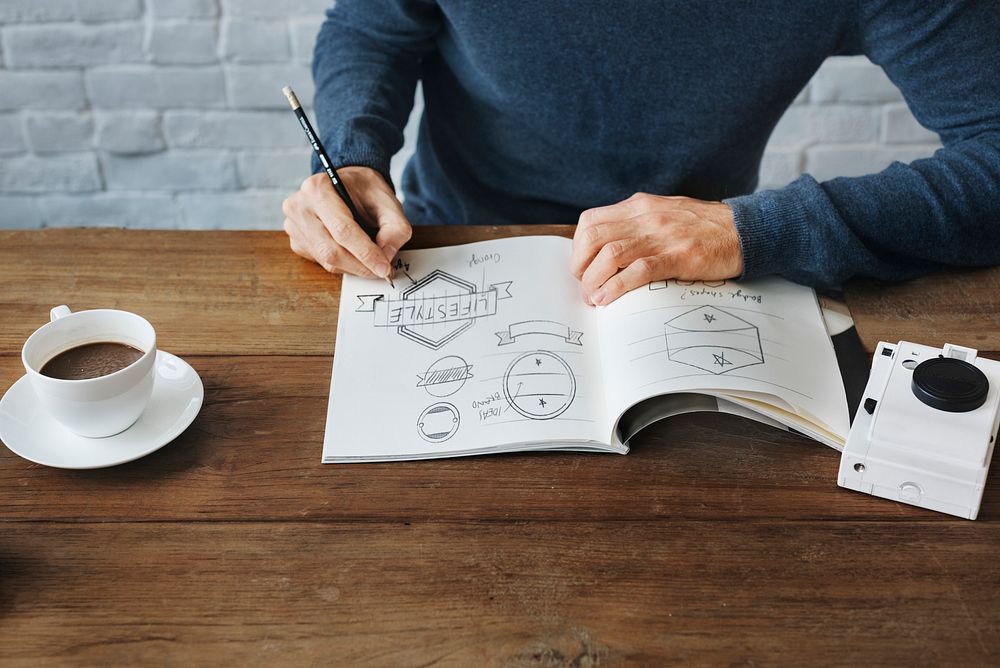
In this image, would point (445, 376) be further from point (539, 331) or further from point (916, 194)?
point (916, 194)

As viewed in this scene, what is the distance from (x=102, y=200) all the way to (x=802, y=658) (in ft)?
6.51

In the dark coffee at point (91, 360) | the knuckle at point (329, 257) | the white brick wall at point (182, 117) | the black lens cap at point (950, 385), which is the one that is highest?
the black lens cap at point (950, 385)

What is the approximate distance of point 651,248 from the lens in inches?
36.8

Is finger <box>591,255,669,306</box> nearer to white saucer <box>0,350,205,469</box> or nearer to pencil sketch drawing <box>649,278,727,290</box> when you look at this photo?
pencil sketch drawing <box>649,278,727,290</box>

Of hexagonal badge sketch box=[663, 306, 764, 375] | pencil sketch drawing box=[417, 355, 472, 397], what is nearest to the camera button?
hexagonal badge sketch box=[663, 306, 764, 375]

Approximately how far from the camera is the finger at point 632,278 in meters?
0.90

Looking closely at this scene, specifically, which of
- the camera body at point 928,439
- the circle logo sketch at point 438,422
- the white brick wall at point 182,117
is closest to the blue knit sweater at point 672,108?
the camera body at point 928,439

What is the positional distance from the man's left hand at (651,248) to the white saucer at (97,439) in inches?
15.5

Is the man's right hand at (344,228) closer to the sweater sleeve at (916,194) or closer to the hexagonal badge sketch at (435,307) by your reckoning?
the hexagonal badge sketch at (435,307)

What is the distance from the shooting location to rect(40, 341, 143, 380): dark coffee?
0.76m

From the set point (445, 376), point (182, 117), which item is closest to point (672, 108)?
point (445, 376)

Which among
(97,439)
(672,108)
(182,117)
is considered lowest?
(182,117)

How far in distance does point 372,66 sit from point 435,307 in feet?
1.57

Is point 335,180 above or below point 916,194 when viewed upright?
below
